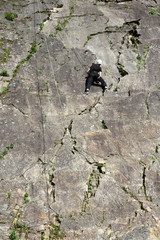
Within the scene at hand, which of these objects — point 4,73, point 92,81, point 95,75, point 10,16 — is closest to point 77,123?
point 92,81

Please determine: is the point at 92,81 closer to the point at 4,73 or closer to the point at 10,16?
the point at 4,73

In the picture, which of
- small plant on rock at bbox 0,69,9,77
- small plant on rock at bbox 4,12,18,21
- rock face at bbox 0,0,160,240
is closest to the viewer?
rock face at bbox 0,0,160,240

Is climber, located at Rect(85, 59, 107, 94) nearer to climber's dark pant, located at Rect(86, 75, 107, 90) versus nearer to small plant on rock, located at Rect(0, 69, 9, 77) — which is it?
climber's dark pant, located at Rect(86, 75, 107, 90)

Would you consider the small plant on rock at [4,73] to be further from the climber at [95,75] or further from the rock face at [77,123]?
the climber at [95,75]

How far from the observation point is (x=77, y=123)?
35.2 ft

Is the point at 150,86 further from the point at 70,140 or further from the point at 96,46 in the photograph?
the point at 70,140

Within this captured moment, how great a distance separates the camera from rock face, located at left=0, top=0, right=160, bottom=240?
29.1 ft

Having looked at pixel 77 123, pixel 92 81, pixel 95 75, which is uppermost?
pixel 95 75

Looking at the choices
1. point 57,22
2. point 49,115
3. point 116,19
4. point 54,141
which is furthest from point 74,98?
point 116,19

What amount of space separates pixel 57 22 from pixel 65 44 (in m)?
1.47

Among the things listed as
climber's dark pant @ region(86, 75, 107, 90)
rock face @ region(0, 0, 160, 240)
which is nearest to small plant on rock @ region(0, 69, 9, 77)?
rock face @ region(0, 0, 160, 240)

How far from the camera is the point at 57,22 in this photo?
535 inches

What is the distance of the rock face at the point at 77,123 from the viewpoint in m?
8.86

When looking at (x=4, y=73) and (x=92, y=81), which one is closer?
(x=4, y=73)
